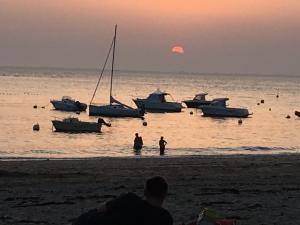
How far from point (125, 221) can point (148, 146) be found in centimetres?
3804

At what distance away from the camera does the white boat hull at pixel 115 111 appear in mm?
71500

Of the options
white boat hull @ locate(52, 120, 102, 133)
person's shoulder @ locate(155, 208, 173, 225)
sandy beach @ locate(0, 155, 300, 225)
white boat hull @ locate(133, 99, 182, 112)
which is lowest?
white boat hull @ locate(133, 99, 182, 112)

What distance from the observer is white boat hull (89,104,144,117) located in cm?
7150

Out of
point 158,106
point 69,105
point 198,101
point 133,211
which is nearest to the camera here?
point 133,211

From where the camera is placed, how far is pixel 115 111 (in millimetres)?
71500

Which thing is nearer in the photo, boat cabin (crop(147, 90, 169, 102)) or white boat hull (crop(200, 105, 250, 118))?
white boat hull (crop(200, 105, 250, 118))

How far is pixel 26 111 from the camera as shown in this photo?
81875 millimetres

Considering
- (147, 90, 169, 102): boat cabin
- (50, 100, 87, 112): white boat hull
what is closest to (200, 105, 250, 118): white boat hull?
(147, 90, 169, 102): boat cabin

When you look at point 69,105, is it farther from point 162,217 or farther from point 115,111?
point 162,217

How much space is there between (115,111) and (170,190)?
54.3 metres

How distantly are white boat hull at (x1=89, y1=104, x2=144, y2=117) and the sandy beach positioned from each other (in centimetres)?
4557

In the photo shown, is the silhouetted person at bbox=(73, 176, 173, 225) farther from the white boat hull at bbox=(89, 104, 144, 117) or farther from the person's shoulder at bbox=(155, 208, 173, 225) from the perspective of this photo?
the white boat hull at bbox=(89, 104, 144, 117)

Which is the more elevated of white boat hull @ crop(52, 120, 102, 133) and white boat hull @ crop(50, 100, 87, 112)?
white boat hull @ crop(52, 120, 102, 133)

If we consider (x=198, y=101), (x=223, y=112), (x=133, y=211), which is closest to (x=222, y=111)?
(x=223, y=112)
